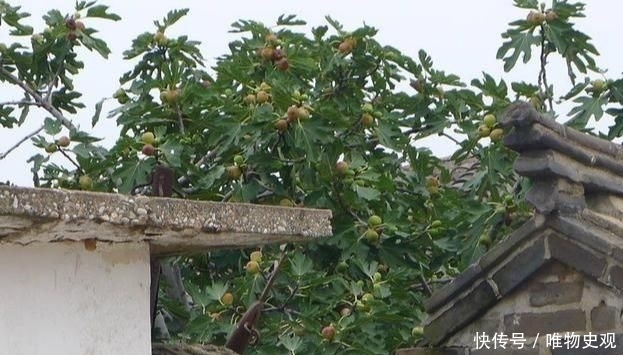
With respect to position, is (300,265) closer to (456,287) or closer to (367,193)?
(367,193)

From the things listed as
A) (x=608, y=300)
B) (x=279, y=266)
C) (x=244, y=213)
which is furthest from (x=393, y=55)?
(x=244, y=213)

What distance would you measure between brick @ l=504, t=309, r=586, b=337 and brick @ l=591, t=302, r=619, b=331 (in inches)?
1.7

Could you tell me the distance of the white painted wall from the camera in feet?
10.4

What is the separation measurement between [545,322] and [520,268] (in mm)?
249

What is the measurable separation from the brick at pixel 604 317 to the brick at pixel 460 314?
487 millimetres

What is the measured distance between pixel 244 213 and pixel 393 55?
189 inches

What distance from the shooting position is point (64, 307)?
3.30 meters

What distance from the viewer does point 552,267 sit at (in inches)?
233

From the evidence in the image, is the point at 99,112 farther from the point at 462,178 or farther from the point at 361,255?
the point at 462,178

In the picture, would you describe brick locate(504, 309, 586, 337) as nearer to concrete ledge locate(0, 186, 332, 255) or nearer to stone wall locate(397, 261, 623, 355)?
stone wall locate(397, 261, 623, 355)

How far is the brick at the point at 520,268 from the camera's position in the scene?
5.89 m

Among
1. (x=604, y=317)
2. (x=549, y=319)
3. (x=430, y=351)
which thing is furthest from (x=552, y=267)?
(x=430, y=351)

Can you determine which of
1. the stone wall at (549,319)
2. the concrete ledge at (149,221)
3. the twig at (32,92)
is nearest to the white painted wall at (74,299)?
the concrete ledge at (149,221)

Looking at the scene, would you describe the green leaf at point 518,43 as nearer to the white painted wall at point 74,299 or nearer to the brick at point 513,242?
the brick at point 513,242
